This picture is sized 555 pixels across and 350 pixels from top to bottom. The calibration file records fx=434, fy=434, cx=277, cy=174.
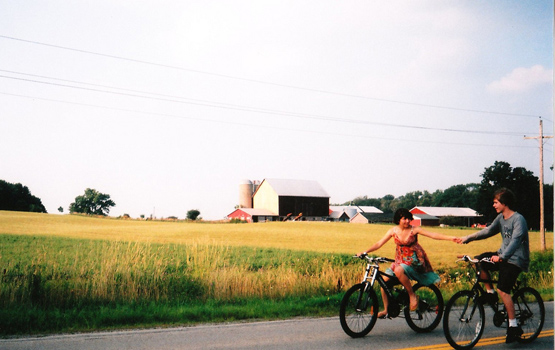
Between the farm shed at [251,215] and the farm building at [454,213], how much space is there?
20.7 ft

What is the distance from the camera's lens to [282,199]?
1744 cm

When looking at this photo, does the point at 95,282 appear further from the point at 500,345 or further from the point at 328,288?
the point at 500,345

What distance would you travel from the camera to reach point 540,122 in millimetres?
22547

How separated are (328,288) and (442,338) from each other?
4617mm

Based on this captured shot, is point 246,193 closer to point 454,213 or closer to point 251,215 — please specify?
point 251,215

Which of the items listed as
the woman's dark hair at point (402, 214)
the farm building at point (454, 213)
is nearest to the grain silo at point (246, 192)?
the farm building at point (454, 213)

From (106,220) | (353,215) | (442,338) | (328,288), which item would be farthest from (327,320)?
(106,220)

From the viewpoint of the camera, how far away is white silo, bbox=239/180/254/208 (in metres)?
16.4

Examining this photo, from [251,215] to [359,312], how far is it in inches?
466

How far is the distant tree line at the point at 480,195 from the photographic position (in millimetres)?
17578

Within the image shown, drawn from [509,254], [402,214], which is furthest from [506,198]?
[402,214]

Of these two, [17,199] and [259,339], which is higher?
[17,199]

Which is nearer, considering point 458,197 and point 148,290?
point 148,290

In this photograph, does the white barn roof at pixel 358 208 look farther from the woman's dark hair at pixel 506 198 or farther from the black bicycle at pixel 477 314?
the woman's dark hair at pixel 506 198
